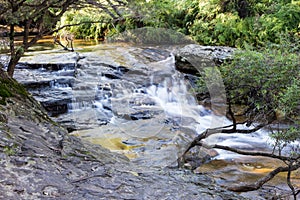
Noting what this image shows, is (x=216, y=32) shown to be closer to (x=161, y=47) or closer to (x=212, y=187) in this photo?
(x=161, y=47)

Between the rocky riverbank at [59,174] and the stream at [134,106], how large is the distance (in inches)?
78.7

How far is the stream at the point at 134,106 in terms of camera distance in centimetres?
549

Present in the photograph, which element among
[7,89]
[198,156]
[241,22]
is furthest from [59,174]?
[241,22]

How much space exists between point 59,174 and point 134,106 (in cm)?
585

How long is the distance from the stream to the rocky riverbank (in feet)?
6.56

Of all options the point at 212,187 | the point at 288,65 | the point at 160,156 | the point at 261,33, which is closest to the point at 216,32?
the point at 261,33

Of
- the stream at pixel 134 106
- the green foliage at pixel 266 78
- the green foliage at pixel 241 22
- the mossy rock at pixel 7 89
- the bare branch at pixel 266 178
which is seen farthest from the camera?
the green foliage at pixel 241 22

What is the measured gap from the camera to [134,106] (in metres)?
7.94

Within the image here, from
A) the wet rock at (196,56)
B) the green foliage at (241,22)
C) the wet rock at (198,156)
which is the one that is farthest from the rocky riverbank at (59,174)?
the green foliage at (241,22)

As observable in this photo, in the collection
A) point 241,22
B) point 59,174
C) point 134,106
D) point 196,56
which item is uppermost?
point 241,22

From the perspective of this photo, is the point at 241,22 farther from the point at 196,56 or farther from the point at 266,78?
the point at 266,78

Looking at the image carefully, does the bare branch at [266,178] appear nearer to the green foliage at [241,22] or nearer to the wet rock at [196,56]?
the wet rock at [196,56]

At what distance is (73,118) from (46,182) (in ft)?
17.4

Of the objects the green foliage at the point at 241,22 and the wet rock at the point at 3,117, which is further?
the green foliage at the point at 241,22
